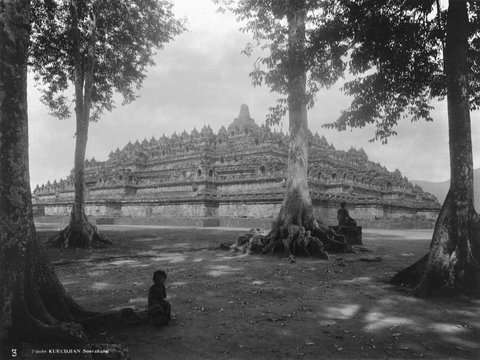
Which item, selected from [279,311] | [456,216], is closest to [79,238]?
[279,311]

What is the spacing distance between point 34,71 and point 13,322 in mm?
19810

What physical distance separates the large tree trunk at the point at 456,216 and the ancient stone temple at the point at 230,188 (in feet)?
56.0

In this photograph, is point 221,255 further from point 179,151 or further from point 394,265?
point 179,151

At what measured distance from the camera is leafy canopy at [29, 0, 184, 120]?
1706cm

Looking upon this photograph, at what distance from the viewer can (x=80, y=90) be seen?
16.3m

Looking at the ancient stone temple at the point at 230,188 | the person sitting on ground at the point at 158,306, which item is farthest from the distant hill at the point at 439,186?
the person sitting on ground at the point at 158,306

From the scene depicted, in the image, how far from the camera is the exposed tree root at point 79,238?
48.7 feet

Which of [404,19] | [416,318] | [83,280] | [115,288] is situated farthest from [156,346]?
[404,19]

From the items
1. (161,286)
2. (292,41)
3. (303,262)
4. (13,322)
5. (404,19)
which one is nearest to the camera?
(13,322)

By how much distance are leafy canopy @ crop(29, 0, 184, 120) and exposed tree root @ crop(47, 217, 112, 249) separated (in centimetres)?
827

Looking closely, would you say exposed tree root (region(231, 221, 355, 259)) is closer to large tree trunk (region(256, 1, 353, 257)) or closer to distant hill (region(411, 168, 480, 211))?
large tree trunk (region(256, 1, 353, 257))

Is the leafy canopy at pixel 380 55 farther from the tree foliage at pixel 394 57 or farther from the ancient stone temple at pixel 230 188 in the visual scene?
the ancient stone temple at pixel 230 188

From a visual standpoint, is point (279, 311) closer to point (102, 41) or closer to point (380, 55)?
point (380, 55)

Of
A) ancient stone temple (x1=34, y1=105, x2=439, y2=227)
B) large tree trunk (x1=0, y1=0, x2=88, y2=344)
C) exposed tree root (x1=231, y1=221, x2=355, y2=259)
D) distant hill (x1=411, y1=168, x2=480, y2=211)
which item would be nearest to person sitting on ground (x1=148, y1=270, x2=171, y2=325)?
large tree trunk (x1=0, y1=0, x2=88, y2=344)
